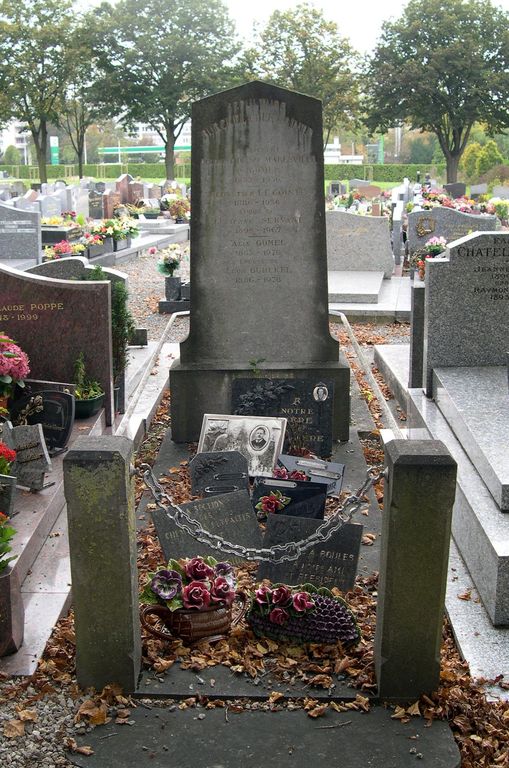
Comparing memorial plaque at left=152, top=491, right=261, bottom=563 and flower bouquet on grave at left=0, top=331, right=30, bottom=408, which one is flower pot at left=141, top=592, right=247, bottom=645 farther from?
flower bouquet on grave at left=0, top=331, right=30, bottom=408

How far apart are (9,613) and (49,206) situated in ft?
78.2

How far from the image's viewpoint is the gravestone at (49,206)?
27.1 meters

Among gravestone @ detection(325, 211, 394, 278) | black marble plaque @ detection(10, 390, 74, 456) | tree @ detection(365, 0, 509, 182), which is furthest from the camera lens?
tree @ detection(365, 0, 509, 182)

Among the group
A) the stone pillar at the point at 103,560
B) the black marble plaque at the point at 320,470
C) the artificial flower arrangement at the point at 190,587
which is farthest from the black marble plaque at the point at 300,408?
the stone pillar at the point at 103,560

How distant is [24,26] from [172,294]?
42.1 m

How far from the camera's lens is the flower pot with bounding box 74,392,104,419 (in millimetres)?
8203

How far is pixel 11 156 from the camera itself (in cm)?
10612

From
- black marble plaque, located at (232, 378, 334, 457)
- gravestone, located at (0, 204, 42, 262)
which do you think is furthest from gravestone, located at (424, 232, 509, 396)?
gravestone, located at (0, 204, 42, 262)

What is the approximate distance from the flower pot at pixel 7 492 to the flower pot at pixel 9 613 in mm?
775

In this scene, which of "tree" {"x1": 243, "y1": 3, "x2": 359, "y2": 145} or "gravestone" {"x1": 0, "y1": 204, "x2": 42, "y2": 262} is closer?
"gravestone" {"x1": 0, "y1": 204, "x2": 42, "y2": 262}

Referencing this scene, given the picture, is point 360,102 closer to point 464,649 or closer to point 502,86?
point 502,86

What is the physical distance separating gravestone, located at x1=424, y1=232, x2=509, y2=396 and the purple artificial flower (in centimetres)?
440

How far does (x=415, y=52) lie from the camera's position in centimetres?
5306

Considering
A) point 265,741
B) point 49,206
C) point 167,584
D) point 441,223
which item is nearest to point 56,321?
point 167,584
